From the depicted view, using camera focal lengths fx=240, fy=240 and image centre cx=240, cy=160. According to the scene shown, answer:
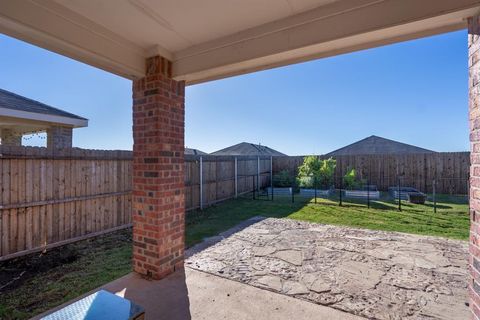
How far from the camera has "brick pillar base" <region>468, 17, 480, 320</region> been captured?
1.47 m

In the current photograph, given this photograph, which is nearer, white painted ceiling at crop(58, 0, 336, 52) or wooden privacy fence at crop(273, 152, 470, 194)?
white painted ceiling at crop(58, 0, 336, 52)

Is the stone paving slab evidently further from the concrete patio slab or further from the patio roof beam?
the patio roof beam

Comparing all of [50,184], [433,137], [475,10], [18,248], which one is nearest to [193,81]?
[475,10]

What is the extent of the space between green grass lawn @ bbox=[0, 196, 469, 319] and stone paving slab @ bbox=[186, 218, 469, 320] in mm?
907

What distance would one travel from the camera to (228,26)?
Answer: 2.12 metres

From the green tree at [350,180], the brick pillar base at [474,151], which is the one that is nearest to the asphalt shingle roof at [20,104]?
the brick pillar base at [474,151]

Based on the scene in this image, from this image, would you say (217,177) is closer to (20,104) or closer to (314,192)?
(314,192)

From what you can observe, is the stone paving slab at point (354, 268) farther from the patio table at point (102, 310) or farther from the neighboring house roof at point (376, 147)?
the neighboring house roof at point (376, 147)

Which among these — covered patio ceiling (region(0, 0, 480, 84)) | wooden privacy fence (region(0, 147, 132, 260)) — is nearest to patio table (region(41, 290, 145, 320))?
covered patio ceiling (region(0, 0, 480, 84))

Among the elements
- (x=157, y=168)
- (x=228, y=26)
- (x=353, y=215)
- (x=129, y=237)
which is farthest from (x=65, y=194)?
(x=353, y=215)

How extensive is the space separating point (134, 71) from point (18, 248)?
341 cm

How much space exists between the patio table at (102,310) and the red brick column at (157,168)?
1265mm

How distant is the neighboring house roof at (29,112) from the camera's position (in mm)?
5101

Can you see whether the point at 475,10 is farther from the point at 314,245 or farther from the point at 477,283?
the point at 314,245
